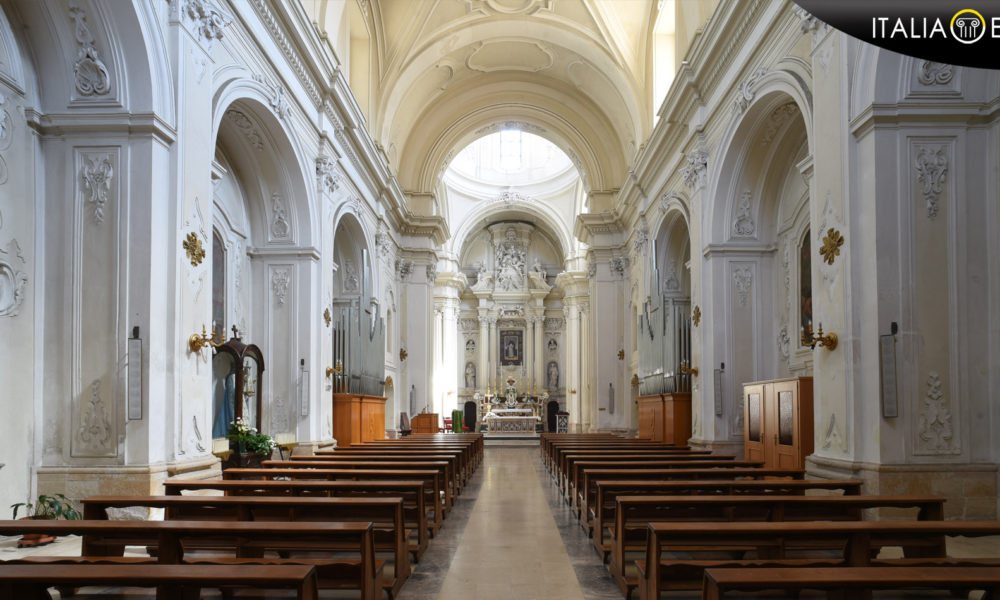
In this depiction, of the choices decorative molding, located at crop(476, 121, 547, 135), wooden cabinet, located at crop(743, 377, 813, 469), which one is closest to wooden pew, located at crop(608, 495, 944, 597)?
wooden cabinet, located at crop(743, 377, 813, 469)

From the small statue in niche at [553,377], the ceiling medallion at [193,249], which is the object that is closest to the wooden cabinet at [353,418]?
the ceiling medallion at [193,249]

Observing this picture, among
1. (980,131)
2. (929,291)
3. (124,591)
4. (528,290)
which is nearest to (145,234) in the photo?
(124,591)

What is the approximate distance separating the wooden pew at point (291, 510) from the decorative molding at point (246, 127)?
7445 mm

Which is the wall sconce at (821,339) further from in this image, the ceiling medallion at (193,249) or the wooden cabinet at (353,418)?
the wooden cabinet at (353,418)

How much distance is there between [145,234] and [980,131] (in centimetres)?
833

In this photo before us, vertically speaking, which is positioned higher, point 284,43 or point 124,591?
point 284,43

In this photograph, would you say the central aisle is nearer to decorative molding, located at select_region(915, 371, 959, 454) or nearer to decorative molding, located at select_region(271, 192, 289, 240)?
decorative molding, located at select_region(915, 371, 959, 454)

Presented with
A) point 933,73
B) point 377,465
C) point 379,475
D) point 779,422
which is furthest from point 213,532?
point 779,422

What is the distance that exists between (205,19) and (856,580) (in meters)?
8.55

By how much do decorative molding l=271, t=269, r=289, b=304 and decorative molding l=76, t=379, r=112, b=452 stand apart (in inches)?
242

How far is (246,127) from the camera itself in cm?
1199

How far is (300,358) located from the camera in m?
13.4

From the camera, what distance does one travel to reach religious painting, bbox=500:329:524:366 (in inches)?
1496

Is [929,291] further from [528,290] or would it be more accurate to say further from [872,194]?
[528,290]
